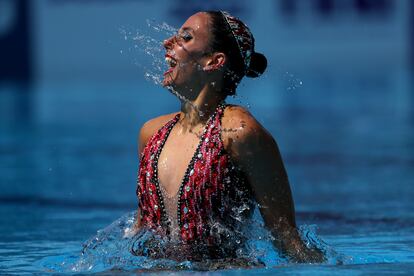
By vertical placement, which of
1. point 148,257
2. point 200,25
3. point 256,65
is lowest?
point 148,257

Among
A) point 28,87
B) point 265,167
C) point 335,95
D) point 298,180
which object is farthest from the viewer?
point 28,87

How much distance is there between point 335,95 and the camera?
1527 cm

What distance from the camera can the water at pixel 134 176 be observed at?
4133mm

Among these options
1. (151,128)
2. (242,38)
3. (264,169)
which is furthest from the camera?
(151,128)

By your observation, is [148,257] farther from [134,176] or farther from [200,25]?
[134,176]

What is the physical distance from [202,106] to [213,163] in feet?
0.73

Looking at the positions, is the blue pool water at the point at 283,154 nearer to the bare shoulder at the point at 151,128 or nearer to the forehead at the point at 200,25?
the bare shoulder at the point at 151,128

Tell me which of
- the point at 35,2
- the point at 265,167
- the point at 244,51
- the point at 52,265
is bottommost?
the point at 52,265

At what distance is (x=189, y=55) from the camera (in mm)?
3820

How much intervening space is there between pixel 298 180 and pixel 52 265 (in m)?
3.05

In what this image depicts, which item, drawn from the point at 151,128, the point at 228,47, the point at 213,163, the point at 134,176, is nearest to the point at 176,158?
the point at 213,163

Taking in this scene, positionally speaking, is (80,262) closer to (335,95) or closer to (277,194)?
(277,194)

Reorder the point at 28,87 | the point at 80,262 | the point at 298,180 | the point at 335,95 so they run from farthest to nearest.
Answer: the point at 28,87 < the point at 335,95 < the point at 298,180 < the point at 80,262

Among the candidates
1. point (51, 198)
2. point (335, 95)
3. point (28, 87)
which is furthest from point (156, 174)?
point (28, 87)
